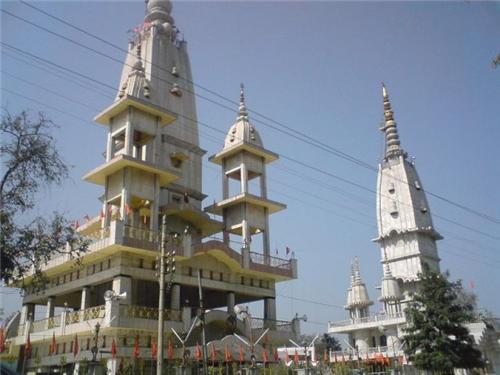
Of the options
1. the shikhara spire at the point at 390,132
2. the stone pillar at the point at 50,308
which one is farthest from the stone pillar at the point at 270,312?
the shikhara spire at the point at 390,132

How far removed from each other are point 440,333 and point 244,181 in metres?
18.1

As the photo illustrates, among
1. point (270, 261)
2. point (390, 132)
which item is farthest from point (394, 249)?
point (270, 261)

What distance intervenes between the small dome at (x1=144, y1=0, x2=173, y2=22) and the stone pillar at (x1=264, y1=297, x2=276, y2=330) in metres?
28.5

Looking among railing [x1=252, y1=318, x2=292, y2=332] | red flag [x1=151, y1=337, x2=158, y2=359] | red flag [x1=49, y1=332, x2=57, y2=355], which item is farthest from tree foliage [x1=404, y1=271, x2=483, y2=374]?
red flag [x1=49, y1=332, x2=57, y2=355]

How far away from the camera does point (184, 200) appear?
39.9 m

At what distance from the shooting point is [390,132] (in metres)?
74.6

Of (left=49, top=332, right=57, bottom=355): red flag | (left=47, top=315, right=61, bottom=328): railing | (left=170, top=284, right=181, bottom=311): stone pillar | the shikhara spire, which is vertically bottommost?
(left=49, top=332, right=57, bottom=355): red flag

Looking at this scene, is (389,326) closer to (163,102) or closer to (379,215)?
(379,215)

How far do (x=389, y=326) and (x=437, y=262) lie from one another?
51.2 ft

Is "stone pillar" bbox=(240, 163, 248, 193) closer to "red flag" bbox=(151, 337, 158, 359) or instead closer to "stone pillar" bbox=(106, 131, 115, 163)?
"stone pillar" bbox=(106, 131, 115, 163)

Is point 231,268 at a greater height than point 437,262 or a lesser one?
lesser

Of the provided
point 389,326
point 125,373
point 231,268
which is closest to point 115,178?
point 231,268

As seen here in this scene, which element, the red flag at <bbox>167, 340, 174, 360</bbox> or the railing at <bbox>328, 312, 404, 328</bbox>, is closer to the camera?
the red flag at <bbox>167, 340, 174, 360</bbox>

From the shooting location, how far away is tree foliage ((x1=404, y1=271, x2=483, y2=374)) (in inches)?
1284
